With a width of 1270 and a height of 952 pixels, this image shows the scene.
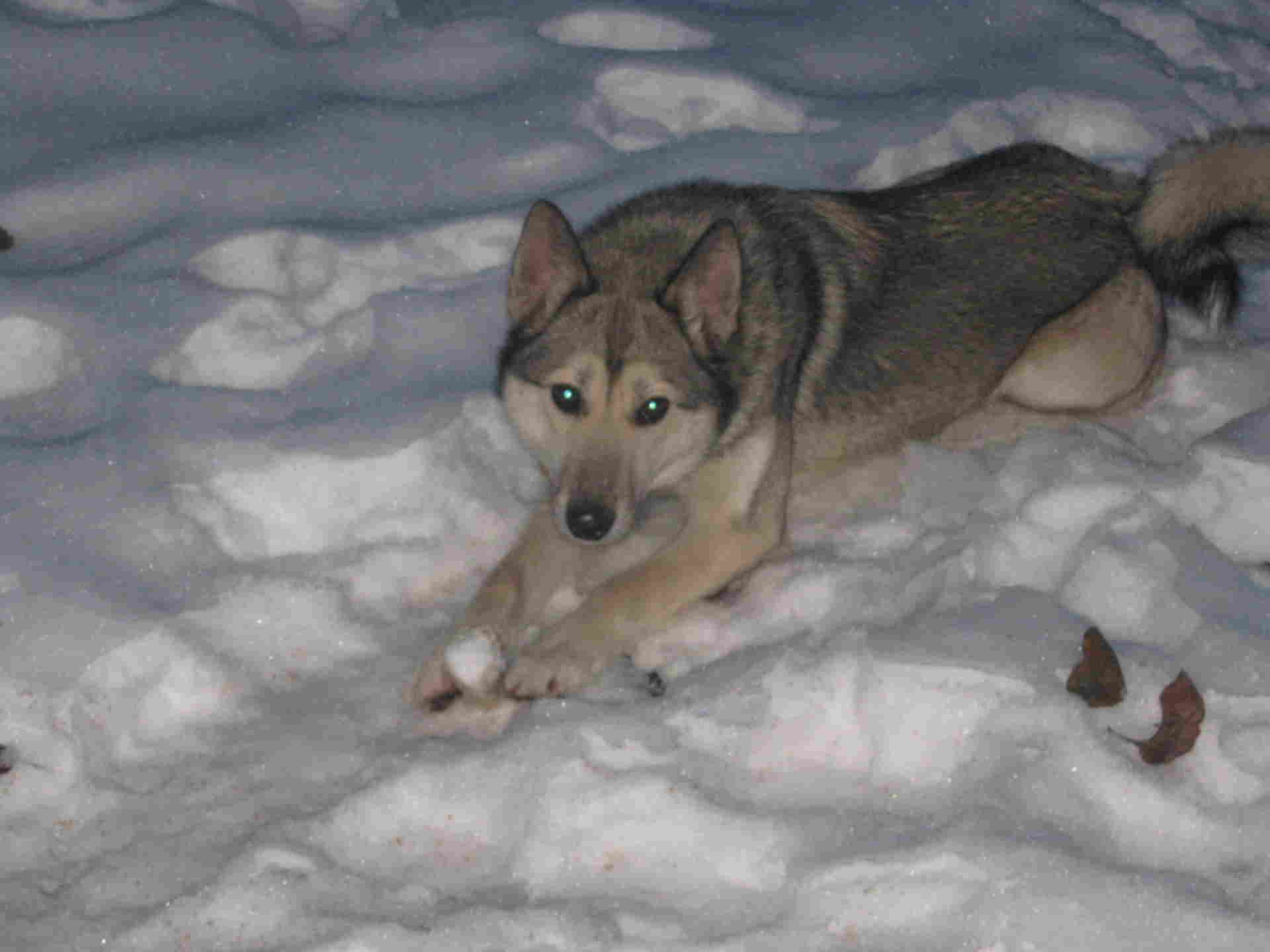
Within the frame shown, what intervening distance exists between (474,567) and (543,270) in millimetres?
1024

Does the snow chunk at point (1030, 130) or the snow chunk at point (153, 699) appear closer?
the snow chunk at point (153, 699)

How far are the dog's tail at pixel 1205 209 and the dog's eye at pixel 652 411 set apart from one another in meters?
2.03

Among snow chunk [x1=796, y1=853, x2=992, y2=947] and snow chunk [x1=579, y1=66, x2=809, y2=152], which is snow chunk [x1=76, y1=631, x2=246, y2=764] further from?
snow chunk [x1=579, y1=66, x2=809, y2=152]

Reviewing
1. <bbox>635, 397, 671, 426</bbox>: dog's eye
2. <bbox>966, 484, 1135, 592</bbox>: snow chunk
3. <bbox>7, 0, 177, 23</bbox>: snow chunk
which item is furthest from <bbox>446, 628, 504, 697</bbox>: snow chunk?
<bbox>7, 0, 177, 23</bbox>: snow chunk

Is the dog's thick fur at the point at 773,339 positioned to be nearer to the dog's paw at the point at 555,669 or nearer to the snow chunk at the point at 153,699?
the dog's paw at the point at 555,669

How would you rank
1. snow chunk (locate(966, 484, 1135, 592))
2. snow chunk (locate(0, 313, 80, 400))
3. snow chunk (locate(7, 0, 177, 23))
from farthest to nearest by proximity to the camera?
snow chunk (locate(7, 0, 177, 23))
snow chunk (locate(0, 313, 80, 400))
snow chunk (locate(966, 484, 1135, 592))

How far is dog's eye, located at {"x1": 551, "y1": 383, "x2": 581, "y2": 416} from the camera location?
3787 mm

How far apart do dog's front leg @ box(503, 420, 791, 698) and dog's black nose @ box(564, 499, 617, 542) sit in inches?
12.7

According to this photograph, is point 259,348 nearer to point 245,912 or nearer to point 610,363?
point 610,363

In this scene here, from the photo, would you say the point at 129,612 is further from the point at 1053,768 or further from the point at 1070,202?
the point at 1070,202

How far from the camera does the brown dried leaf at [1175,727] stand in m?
3.61

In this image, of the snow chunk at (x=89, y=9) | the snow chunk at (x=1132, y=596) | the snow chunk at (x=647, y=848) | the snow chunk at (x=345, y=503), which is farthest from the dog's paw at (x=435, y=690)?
the snow chunk at (x=89, y=9)

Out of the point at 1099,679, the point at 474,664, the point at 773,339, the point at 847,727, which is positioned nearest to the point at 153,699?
the point at 474,664

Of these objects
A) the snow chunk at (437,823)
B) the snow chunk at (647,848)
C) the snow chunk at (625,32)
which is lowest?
the snow chunk at (437,823)
